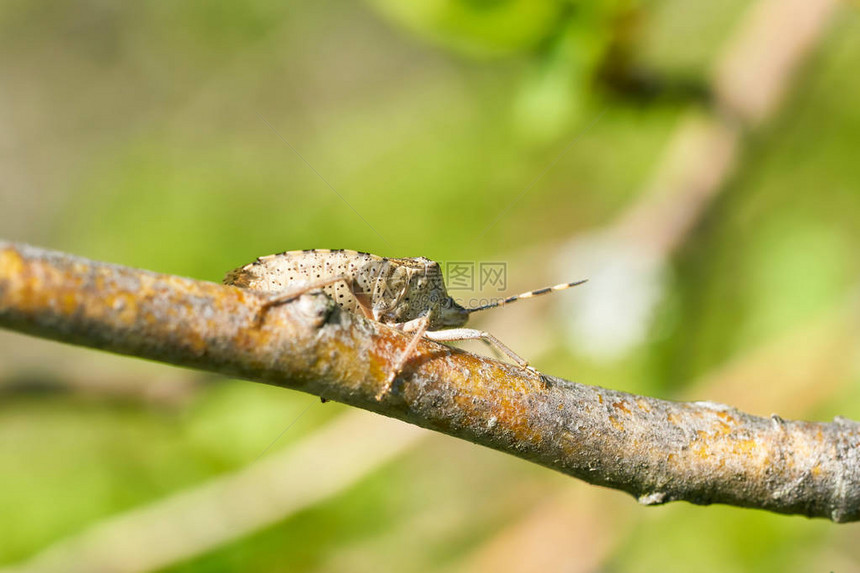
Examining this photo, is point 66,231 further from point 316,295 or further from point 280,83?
point 316,295

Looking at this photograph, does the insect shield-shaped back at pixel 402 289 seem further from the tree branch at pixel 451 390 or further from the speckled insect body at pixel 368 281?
the tree branch at pixel 451 390

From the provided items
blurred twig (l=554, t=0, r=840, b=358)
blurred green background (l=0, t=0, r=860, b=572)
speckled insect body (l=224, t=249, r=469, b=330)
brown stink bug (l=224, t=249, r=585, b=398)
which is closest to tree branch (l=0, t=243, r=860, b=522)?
brown stink bug (l=224, t=249, r=585, b=398)

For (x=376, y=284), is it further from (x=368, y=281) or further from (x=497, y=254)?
(x=497, y=254)

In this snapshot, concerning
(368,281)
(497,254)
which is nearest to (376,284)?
(368,281)

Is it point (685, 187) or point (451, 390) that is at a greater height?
point (685, 187)

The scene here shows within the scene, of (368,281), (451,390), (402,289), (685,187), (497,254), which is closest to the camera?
(451,390)

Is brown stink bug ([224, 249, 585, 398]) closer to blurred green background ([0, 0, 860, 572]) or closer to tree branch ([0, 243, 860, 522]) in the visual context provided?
tree branch ([0, 243, 860, 522])

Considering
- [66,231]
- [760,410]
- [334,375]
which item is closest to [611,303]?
[760,410]
